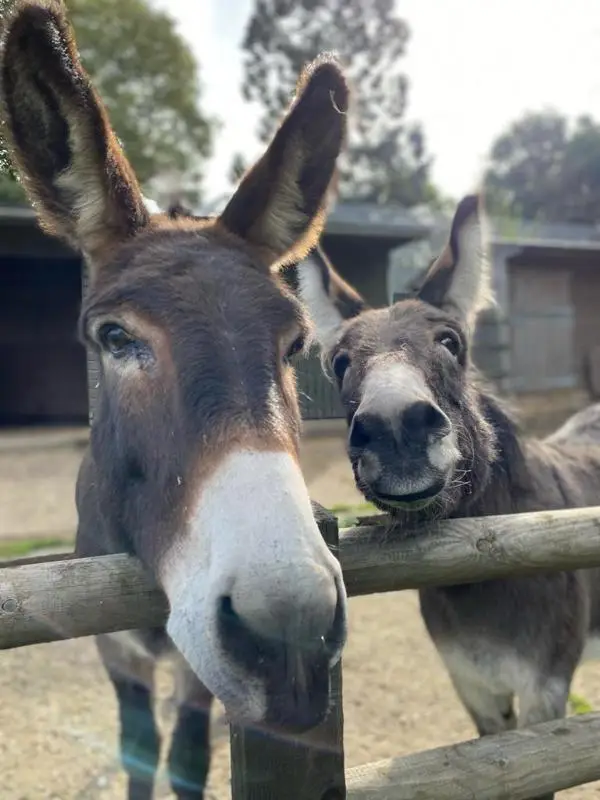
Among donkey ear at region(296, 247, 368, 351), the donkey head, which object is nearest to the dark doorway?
donkey ear at region(296, 247, 368, 351)

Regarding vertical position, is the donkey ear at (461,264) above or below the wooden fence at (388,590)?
above

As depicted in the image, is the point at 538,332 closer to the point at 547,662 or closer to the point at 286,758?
the point at 547,662

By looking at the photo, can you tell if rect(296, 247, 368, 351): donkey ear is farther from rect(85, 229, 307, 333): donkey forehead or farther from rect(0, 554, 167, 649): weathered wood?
rect(0, 554, 167, 649): weathered wood

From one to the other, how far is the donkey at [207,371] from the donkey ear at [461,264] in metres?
1.13

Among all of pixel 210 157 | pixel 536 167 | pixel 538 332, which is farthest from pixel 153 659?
pixel 536 167

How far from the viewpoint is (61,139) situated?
194 cm

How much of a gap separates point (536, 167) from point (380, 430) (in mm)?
55644

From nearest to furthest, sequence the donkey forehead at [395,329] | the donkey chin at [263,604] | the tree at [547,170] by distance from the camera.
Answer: the donkey chin at [263,604]
the donkey forehead at [395,329]
the tree at [547,170]

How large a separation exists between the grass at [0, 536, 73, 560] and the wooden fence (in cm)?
494

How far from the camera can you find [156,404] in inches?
67.9

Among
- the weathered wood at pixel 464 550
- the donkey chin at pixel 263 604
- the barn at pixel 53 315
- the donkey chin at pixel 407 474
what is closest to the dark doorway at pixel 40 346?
the barn at pixel 53 315

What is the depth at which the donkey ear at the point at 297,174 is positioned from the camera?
7.18 feet

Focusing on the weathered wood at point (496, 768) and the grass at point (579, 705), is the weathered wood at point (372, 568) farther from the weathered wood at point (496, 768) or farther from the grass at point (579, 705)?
the grass at point (579, 705)

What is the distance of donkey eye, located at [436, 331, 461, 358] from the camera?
9.42ft
